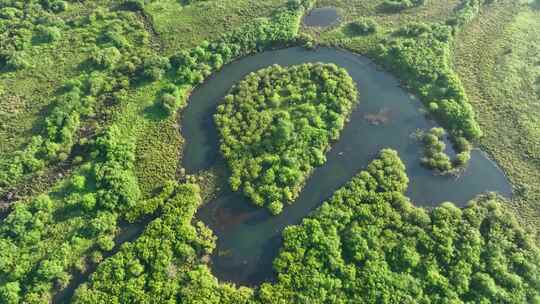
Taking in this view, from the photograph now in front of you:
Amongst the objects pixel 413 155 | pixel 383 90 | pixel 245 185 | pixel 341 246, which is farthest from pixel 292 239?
pixel 383 90

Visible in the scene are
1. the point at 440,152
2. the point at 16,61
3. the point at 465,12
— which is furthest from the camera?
the point at 465,12

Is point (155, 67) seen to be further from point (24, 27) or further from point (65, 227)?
point (65, 227)

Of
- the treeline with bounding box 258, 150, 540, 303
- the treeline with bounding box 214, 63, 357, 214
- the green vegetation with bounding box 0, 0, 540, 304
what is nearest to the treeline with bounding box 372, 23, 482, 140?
the green vegetation with bounding box 0, 0, 540, 304

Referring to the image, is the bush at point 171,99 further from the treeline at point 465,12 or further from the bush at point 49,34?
the treeline at point 465,12

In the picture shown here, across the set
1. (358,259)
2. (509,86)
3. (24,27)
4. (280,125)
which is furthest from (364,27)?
Result: (24,27)

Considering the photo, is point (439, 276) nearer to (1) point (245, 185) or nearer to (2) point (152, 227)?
(1) point (245, 185)

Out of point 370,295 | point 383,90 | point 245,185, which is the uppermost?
point 383,90
